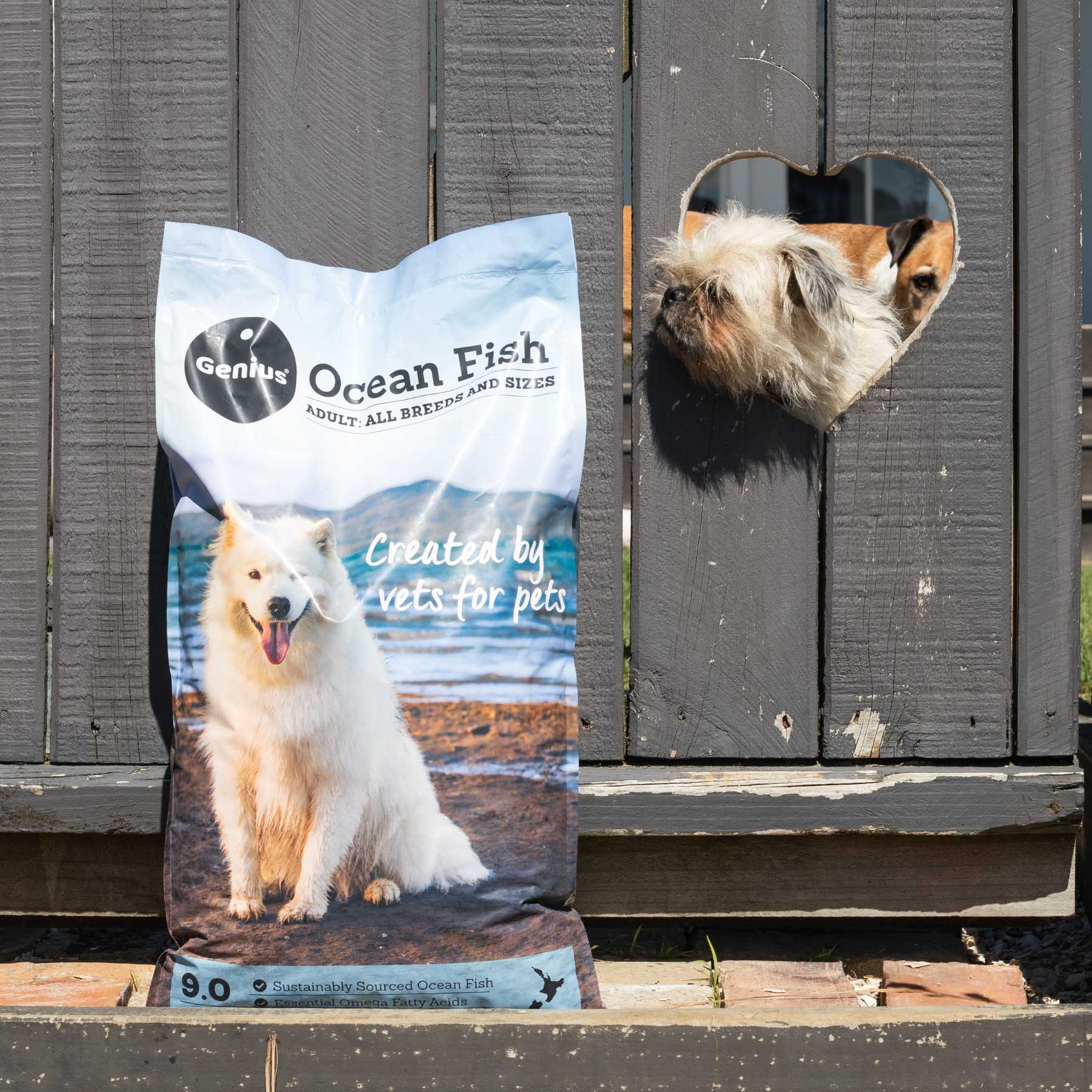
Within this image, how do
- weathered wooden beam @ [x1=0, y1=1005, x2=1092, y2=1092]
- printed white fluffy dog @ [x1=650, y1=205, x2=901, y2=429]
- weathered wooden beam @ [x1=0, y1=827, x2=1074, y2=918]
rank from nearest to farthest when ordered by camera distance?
weathered wooden beam @ [x1=0, y1=1005, x2=1092, y2=1092], printed white fluffy dog @ [x1=650, y1=205, x2=901, y2=429], weathered wooden beam @ [x1=0, y1=827, x2=1074, y2=918]

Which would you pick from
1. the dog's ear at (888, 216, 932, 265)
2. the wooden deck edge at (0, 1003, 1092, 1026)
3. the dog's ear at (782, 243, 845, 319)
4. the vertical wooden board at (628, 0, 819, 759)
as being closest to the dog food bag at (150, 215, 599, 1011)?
the wooden deck edge at (0, 1003, 1092, 1026)

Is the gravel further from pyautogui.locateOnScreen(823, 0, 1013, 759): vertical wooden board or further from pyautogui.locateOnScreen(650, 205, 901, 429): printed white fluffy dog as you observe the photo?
pyautogui.locateOnScreen(650, 205, 901, 429): printed white fluffy dog

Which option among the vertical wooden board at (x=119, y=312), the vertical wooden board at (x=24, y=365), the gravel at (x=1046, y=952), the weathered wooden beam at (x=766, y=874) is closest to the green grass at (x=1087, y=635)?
the gravel at (x=1046, y=952)

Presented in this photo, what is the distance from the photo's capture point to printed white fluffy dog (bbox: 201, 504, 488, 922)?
1264 mm

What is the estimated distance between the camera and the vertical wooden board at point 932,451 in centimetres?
146

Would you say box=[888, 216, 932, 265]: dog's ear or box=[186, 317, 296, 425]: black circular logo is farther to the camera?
box=[888, 216, 932, 265]: dog's ear

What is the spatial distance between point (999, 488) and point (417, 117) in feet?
3.26

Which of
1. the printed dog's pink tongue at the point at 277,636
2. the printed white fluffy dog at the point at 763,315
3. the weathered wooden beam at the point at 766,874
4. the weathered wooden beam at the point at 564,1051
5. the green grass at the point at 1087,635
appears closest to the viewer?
the weathered wooden beam at the point at 564,1051

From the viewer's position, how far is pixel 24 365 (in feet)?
4.87

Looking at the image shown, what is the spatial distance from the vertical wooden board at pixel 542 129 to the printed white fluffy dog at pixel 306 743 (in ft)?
1.42

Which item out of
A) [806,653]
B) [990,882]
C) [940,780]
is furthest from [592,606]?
[990,882]

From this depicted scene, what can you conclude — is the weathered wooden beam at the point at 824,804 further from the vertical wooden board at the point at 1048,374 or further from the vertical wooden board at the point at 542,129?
the vertical wooden board at the point at 542,129

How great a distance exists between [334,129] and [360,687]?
0.79 metres

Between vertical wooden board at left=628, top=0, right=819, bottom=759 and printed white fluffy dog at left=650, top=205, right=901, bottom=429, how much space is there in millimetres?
41
